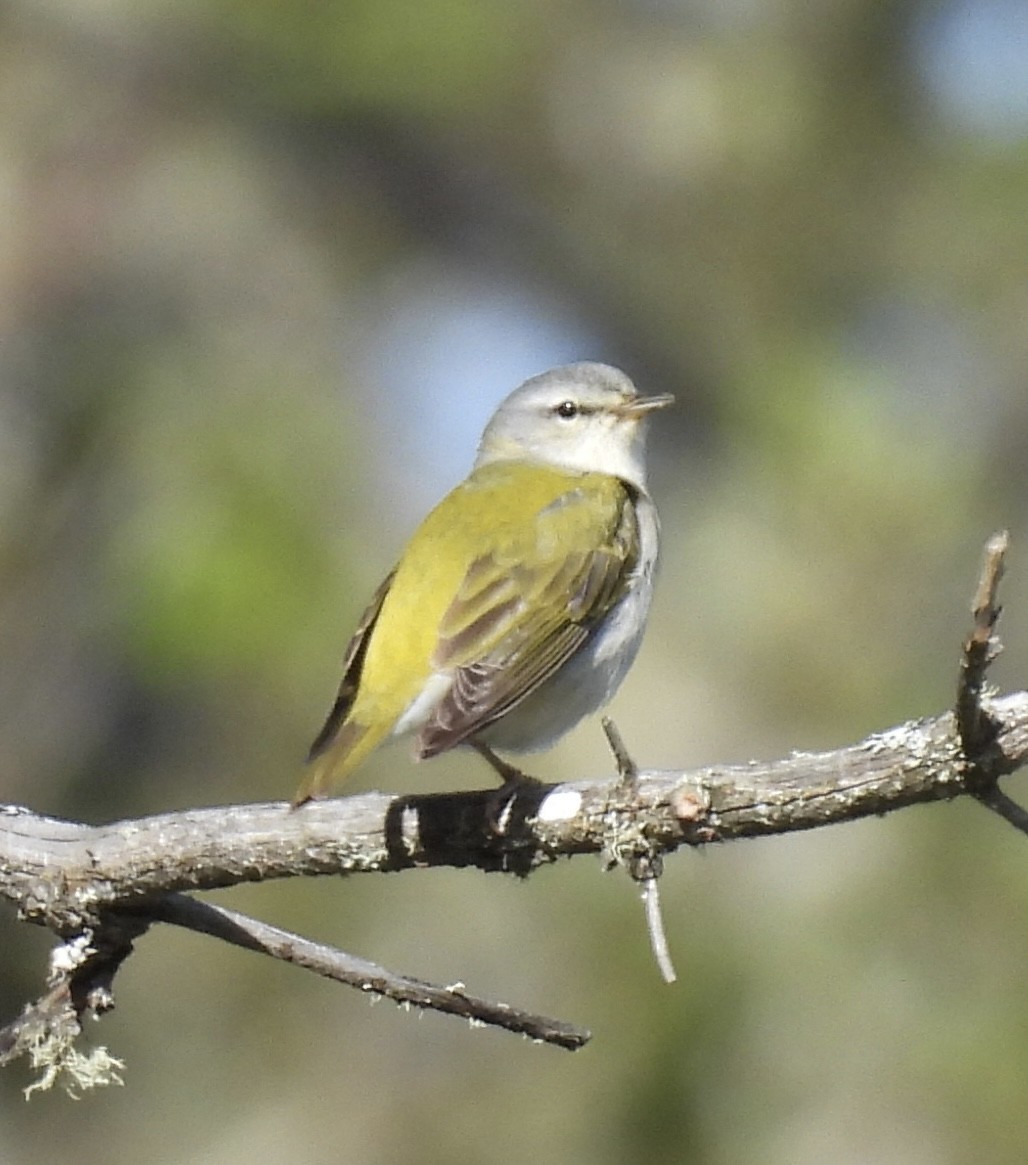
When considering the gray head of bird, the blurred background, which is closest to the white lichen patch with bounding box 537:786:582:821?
the gray head of bird

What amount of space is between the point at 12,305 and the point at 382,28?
3.04 m

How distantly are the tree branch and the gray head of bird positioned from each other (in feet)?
8.24

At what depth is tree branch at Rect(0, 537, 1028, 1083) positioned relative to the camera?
3459 millimetres

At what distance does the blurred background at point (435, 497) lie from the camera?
29.1ft

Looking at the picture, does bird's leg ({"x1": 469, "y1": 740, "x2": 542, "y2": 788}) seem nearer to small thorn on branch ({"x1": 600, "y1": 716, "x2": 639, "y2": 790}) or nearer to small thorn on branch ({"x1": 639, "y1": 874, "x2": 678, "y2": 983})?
small thorn on branch ({"x1": 600, "y1": 716, "x2": 639, "y2": 790})

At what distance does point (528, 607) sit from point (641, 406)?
Result: 5.37ft

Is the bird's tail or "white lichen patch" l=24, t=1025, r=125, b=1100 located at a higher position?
the bird's tail

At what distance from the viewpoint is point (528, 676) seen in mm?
5039

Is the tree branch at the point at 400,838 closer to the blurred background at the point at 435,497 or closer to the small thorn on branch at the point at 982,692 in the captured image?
the small thorn on branch at the point at 982,692

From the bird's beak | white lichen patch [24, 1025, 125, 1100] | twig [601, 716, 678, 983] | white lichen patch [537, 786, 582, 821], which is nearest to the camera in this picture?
twig [601, 716, 678, 983]

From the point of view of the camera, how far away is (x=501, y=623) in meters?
5.18

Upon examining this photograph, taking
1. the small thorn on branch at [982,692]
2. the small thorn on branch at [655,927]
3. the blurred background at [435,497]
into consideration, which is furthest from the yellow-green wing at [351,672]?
the blurred background at [435,497]

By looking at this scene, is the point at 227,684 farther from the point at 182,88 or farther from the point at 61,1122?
the point at 182,88

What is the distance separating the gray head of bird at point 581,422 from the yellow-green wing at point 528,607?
741 millimetres
